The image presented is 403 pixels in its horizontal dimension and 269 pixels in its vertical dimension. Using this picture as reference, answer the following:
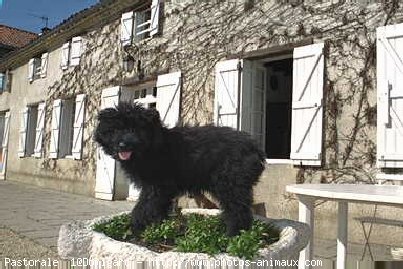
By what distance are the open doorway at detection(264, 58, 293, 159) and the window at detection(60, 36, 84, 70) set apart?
207 inches

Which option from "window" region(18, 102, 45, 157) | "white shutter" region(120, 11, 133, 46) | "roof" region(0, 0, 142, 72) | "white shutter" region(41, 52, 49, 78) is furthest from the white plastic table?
"window" region(18, 102, 45, 157)

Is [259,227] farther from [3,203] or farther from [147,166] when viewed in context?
[3,203]

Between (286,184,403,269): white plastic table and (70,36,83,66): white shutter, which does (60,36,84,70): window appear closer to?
(70,36,83,66): white shutter

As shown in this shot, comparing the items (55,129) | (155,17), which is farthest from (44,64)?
(155,17)

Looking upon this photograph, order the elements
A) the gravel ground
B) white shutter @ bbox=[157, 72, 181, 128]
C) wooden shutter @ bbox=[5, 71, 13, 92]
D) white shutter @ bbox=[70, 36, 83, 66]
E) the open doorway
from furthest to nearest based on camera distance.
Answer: wooden shutter @ bbox=[5, 71, 13, 92], white shutter @ bbox=[70, 36, 83, 66], the open doorway, white shutter @ bbox=[157, 72, 181, 128], the gravel ground

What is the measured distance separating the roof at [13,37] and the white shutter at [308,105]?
20659mm

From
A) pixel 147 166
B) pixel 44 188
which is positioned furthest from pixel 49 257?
pixel 44 188

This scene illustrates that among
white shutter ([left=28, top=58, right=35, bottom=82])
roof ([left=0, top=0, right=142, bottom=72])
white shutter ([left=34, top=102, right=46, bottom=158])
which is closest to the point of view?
roof ([left=0, top=0, right=142, bottom=72])

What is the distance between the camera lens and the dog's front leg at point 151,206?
238cm

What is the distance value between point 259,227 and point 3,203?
7.31 metres

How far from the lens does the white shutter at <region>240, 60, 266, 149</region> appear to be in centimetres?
702

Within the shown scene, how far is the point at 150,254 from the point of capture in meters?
1.98

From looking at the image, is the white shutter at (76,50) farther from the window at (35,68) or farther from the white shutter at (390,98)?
the white shutter at (390,98)

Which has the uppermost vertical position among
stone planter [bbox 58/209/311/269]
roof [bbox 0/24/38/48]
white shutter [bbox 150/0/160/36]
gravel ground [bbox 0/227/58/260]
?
roof [bbox 0/24/38/48]
